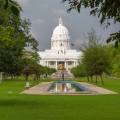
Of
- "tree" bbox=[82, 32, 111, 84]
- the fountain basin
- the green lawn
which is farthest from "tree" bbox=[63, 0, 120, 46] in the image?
"tree" bbox=[82, 32, 111, 84]

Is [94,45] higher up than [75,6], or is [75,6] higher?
[94,45]

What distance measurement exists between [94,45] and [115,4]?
247ft

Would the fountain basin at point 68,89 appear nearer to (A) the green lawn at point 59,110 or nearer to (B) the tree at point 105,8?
(A) the green lawn at point 59,110

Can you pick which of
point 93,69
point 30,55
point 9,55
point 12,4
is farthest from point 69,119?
point 30,55

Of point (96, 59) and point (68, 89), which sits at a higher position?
point (96, 59)

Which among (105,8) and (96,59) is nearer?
(105,8)

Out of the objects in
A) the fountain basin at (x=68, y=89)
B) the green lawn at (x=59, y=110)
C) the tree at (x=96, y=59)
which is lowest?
the green lawn at (x=59, y=110)

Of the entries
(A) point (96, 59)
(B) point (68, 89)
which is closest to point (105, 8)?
(B) point (68, 89)

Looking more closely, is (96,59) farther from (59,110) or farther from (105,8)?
(105,8)

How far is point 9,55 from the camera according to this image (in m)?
81.4

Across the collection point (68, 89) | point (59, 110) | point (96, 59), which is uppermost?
point (96, 59)

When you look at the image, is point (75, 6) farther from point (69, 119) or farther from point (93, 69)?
point (93, 69)

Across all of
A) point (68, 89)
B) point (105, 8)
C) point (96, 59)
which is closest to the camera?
point (105, 8)

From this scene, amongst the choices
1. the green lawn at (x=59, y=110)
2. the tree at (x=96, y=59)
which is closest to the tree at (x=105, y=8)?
the green lawn at (x=59, y=110)
